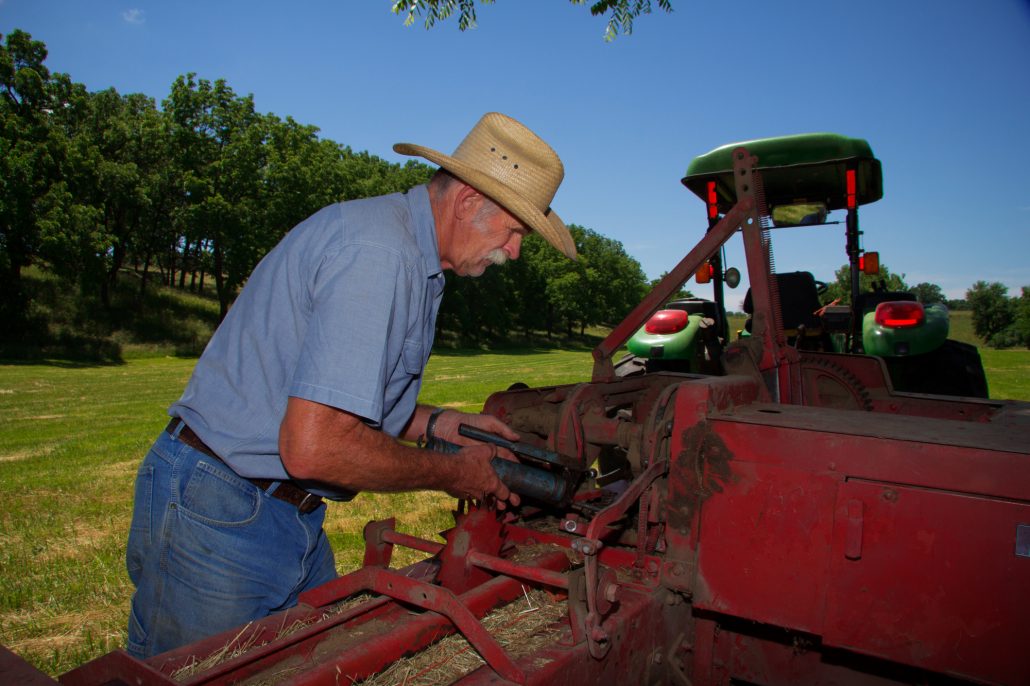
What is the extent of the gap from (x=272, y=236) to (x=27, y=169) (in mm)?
10244

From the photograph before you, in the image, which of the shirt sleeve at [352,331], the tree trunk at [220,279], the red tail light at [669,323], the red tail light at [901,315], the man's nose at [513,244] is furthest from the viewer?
the tree trunk at [220,279]

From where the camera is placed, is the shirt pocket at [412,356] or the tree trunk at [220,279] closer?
the shirt pocket at [412,356]

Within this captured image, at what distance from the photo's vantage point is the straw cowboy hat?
215cm

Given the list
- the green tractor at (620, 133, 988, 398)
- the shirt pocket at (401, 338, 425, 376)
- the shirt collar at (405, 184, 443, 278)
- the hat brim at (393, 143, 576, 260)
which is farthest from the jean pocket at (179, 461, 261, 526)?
the green tractor at (620, 133, 988, 398)

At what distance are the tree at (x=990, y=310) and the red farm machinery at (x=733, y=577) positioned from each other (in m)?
83.7

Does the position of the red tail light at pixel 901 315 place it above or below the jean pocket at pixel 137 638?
above

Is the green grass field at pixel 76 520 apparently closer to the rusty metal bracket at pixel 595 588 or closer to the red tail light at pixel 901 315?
the rusty metal bracket at pixel 595 588

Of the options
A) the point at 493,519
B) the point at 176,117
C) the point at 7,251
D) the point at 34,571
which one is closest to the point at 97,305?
the point at 7,251

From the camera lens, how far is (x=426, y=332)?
2.15 meters

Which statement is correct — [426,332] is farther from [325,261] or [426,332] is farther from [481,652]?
[481,652]

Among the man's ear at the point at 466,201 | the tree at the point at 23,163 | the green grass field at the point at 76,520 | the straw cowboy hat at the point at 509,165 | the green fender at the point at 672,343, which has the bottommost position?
the green grass field at the point at 76,520

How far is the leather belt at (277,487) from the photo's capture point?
2.08 m

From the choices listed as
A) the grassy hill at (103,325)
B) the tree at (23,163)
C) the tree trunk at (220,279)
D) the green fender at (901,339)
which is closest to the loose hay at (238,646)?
the green fender at (901,339)

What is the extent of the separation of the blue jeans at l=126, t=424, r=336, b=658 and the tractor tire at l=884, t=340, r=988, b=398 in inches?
187
